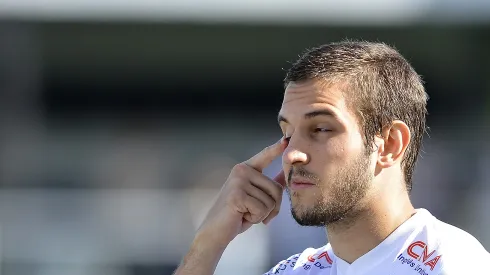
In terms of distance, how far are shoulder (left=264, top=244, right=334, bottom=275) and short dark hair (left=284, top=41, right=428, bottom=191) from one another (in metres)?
0.42

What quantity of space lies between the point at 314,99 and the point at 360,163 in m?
0.27

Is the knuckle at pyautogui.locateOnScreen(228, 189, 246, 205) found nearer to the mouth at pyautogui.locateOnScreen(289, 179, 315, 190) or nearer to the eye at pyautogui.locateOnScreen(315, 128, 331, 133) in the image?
the mouth at pyautogui.locateOnScreen(289, 179, 315, 190)

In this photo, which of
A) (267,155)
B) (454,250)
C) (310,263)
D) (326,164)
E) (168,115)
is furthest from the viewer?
(168,115)

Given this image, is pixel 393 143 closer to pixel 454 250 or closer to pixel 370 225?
pixel 370 225

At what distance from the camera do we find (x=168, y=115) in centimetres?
1678

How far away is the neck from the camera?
120 inches

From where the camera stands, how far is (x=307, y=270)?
11.0 feet

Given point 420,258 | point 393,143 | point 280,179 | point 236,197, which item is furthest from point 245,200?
point 420,258

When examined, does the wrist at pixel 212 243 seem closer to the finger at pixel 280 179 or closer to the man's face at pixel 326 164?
the finger at pixel 280 179

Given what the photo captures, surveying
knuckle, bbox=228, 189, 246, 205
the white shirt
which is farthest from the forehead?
the white shirt

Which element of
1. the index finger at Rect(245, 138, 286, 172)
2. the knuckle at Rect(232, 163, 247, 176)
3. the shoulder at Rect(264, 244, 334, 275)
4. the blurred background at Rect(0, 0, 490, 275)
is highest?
the blurred background at Rect(0, 0, 490, 275)

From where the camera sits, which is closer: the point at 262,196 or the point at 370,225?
the point at 370,225

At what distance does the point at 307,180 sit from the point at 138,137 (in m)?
11.7

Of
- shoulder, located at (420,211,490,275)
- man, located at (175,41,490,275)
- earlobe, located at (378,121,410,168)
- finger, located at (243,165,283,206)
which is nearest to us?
shoulder, located at (420,211,490,275)
